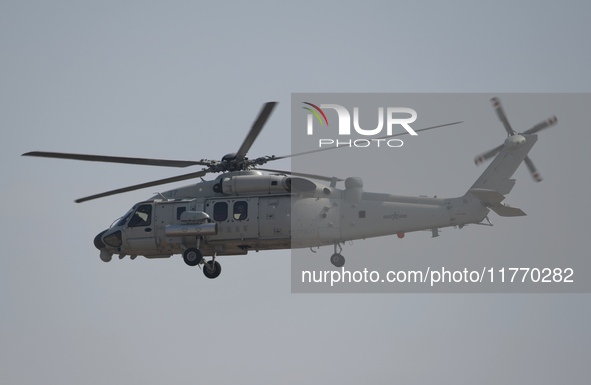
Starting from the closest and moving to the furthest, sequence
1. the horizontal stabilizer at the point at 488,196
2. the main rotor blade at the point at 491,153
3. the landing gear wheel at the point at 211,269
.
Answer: the horizontal stabilizer at the point at 488,196 < the main rotor blade at the point at 491,153 < the landing gear wheel at the point at 211,269

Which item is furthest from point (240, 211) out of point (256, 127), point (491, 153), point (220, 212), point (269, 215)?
point (491, 153)

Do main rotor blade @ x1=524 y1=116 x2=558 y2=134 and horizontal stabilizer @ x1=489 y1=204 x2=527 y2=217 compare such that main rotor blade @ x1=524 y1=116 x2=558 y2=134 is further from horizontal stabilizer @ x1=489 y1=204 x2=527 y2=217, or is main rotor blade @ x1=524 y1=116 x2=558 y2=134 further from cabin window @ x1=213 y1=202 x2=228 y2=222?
cabin window @ x1=213 y1=202 x2=228 y2=222

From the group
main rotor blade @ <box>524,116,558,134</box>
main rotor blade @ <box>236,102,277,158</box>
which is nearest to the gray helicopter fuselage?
main rotor blade @ <box>236,102,277,158</box>

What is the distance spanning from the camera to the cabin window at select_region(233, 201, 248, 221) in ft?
162

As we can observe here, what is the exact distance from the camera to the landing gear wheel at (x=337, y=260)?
48875 mm

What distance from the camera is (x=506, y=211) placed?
47.1m

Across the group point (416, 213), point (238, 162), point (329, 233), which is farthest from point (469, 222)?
point (238, 162)

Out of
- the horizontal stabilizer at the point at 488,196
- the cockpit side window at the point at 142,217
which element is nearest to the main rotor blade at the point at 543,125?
the horizontal stabilizer at the point at 488,196

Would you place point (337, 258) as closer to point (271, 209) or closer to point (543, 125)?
point (271, 209)

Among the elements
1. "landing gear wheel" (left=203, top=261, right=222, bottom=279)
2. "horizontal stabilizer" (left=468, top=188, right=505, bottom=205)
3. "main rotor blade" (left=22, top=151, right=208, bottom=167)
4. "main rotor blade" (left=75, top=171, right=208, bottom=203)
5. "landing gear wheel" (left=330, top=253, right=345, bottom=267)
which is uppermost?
"main rotor blade" (left=22, top=151, right=208, bottom=167)

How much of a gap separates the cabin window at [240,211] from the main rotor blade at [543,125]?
381 inches

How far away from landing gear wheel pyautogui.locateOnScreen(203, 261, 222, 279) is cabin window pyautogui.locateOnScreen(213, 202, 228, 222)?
209 centimetres

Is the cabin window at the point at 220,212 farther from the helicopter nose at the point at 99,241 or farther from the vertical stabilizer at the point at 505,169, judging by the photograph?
the vertical stabilizer at the point at 505,169

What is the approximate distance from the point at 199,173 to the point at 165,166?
142 centimetres
